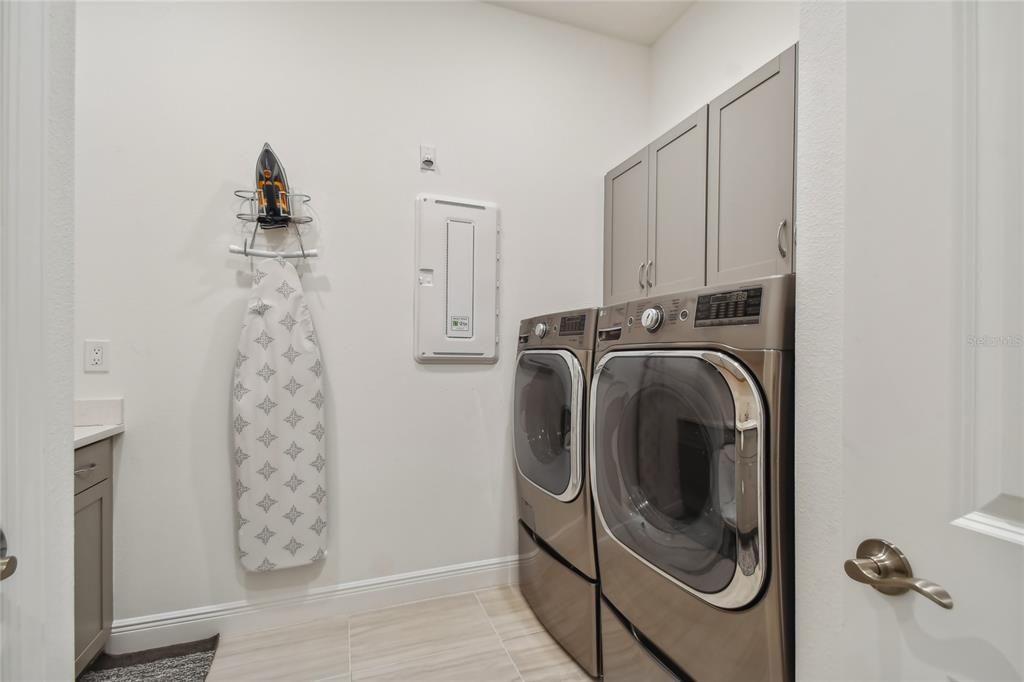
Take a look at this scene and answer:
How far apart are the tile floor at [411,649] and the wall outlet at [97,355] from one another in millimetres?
1168

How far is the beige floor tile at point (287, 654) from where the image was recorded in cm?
163

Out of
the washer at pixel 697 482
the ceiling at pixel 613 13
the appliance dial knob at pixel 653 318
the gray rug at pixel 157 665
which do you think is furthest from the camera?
the ceiling at pixel 613 13

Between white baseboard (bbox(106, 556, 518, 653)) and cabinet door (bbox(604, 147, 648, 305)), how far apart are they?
147 cm

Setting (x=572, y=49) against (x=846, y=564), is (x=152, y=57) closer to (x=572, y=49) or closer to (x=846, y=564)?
(x=572, y=49)

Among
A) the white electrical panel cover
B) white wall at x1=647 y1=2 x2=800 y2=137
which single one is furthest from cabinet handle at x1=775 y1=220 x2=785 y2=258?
the white electrical panel cover

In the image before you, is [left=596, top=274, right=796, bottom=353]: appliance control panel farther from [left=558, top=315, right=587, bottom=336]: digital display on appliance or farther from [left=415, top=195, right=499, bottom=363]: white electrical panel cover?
[left=415, top=195, right=499, bottom=363]: white electrical panel cover

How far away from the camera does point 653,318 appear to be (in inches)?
49.0

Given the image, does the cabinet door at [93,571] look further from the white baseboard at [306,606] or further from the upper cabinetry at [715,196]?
the upper cabinetry at [715,196]

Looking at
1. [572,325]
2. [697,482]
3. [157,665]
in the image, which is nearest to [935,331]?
[697,482]

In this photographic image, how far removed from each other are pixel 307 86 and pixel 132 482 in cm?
176

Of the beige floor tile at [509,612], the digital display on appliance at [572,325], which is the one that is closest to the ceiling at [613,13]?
the digital display on appliance at [572,325]

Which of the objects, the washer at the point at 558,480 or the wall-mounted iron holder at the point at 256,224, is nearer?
the washer at the point at 558,480

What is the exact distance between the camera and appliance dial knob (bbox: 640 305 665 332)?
123 cm

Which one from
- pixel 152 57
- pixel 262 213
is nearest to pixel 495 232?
pixel 262 213
